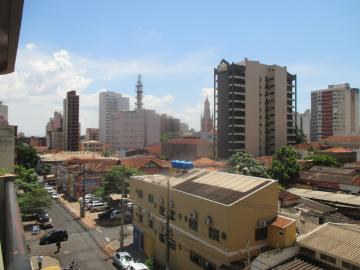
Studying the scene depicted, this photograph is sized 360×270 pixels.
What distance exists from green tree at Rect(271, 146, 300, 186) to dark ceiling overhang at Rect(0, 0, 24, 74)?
4028 cm

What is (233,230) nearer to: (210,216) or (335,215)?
(210,216)

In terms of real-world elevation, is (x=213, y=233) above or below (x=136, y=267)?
above

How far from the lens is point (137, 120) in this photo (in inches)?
4503

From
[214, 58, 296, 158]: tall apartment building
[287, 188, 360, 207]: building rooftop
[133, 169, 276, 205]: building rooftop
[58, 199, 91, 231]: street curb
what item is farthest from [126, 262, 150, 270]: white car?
[214, 58, 296, 158]: tall apartment building

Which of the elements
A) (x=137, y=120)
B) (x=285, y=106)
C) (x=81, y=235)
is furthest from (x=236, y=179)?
(x=137, y=120)

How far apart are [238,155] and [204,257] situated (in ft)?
90.5

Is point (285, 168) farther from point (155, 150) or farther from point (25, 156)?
point (155, 150)

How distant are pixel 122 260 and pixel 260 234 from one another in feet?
30.1

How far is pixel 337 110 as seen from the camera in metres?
108

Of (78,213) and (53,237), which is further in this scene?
(78,213)

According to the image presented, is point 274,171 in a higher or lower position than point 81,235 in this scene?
higher

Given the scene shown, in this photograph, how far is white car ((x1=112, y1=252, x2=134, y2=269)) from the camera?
71.7 ft

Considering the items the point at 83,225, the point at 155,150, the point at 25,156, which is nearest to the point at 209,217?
A: the point at 83,225

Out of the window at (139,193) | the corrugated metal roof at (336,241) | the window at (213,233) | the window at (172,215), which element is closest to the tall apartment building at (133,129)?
the window at (139,193)
